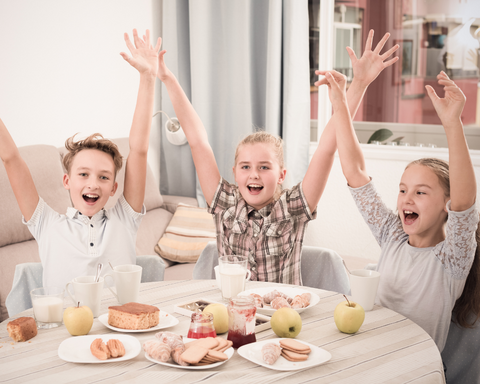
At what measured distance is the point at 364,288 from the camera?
1.26 m

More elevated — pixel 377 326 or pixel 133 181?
pixel 133 181

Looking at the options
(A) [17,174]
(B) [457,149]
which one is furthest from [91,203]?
(B) [457,149]

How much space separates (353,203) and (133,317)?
238 centimetres

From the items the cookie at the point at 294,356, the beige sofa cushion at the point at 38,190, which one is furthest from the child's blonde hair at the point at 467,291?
the beige sofa cushion at the point at 38,190

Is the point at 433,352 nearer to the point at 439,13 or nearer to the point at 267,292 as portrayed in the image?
the point at 267,292

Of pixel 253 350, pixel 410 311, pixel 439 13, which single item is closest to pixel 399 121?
pixel 439 13

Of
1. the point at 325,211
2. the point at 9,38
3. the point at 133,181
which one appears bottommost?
the point at 325,211

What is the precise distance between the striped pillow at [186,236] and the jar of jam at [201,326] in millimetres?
1776

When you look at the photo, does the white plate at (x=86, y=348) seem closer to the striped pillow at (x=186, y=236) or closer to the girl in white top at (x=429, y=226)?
the girl in white top at (x=429, y=226)

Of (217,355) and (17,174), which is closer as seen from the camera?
(217,355)

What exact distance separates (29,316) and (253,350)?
579 millimetres

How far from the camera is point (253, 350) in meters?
1.03

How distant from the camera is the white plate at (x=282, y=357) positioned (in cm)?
97

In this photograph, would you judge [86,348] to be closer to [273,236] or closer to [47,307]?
A: [47,307]
